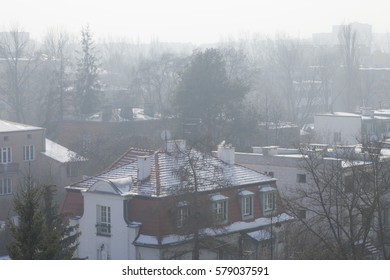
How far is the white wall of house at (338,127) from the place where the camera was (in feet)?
50.6

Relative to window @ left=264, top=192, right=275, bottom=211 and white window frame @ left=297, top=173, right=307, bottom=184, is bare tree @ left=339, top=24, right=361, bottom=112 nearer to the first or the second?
white window frame @ left=297, top=173, right=307, bottom=184

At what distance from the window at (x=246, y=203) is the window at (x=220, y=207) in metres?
0.25

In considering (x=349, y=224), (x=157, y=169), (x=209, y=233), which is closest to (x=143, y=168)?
(x=157, y=169)

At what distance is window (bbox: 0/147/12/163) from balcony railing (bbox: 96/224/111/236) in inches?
229

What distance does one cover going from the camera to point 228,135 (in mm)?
13250

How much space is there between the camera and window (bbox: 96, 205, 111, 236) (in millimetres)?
6956

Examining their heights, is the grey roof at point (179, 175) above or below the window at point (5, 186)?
above

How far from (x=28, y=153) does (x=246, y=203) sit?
5.98 metres

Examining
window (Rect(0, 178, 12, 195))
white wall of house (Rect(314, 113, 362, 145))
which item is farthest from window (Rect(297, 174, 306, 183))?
white wall of house (Rect(314, 113, 362, 145))

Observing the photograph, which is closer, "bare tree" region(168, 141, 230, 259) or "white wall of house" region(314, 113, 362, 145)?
"bare tree" region(168, 141, 230, 259)

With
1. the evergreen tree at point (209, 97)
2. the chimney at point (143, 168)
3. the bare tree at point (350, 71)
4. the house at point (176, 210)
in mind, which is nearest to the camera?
the house at point (176, 210)

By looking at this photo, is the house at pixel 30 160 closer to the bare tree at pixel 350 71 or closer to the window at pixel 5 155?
the window at pixel 5 155

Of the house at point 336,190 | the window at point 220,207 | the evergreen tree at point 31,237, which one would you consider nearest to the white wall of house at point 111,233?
the window at point 220,207

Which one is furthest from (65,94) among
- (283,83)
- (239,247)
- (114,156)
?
(239,247)
